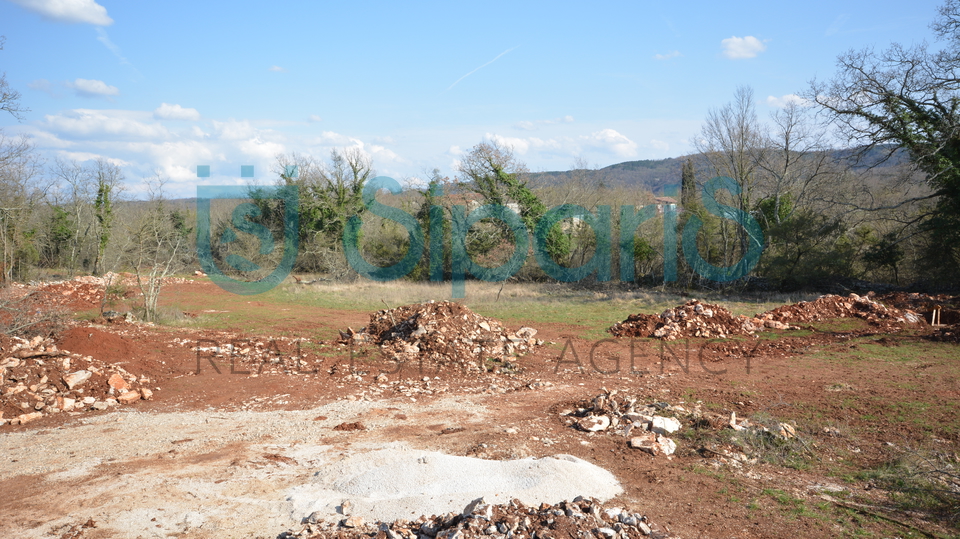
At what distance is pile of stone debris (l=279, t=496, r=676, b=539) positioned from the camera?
13.8ft

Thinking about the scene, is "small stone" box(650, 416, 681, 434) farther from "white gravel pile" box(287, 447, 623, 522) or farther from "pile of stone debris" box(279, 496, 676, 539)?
"pile of stone debris" box(279, 496, 676, 539)

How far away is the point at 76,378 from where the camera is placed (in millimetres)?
8617

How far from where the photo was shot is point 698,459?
20.1 ft

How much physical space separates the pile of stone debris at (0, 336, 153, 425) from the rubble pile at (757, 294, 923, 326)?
14.9 m

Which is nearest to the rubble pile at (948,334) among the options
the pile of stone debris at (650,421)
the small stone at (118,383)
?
the pile of stone debris at (650,421)

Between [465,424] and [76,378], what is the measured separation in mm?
6196

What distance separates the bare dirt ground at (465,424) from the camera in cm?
487

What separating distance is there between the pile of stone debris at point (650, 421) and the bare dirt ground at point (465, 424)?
0.21ft

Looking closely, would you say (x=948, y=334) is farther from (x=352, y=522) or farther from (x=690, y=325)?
(x=352, y=522)

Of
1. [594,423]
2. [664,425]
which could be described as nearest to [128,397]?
[594,423]

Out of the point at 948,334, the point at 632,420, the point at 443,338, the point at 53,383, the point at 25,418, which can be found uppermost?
the point at 948,334

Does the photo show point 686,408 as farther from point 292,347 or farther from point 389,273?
point 389,273

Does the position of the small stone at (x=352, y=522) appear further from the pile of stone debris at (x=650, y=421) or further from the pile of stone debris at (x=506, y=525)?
the pile of stone debris at (x=650, y=421)

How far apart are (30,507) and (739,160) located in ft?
91.3
